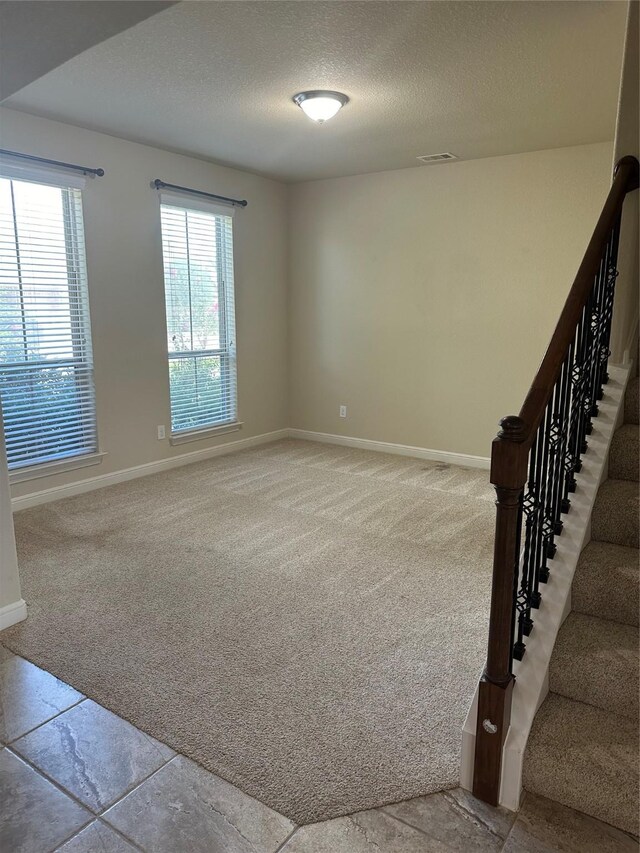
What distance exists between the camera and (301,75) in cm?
298

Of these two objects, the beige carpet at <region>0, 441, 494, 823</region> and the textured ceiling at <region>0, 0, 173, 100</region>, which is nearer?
the beige carpet at <region>0, 441, 494, 823</region>

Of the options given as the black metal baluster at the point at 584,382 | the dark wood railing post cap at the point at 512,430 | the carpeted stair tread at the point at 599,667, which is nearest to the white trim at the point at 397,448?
the black metal baluster at the point at 584,382

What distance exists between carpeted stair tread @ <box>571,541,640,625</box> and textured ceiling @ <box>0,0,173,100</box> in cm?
243

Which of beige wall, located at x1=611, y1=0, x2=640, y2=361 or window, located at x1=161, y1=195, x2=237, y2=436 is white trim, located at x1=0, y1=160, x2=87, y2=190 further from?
beige wall, located at x1=611, y1=0, x2=640, y2=361

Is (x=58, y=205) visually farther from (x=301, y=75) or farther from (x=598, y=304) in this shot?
(x=598, y=304)

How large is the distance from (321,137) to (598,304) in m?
2.70

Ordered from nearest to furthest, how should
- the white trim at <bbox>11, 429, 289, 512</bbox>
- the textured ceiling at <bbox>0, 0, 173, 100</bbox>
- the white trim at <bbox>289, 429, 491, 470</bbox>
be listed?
the textured ceiling at <bbox>0, 0, 173, 100</bbox>, the white trim at <bbox>11, 429, 289, 512</bbox>, the white trim at <bbox>289, 429, 491, 470</bbox>

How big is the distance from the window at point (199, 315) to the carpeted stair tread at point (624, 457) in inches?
145

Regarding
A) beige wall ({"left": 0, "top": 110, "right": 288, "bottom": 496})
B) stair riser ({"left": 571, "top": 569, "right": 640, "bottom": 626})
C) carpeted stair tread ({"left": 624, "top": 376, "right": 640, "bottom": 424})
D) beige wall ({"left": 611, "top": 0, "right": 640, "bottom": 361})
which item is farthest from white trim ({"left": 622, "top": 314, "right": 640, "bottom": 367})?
beige wall ({"left": 0, "top": 110, "right": 288, "bottom": 496})

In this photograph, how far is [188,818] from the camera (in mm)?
1616

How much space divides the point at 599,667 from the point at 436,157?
4109 millimetres

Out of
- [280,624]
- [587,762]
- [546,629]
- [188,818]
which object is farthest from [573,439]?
[188,818]

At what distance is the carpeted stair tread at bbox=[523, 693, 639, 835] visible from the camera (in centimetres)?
153

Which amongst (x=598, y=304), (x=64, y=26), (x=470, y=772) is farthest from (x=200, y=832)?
(x=64, y=26)
